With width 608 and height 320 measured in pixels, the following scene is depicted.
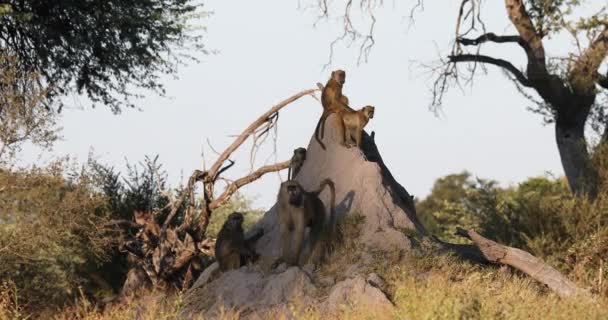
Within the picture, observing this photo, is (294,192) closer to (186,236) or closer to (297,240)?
(297,240)

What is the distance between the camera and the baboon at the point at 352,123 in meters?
12.8

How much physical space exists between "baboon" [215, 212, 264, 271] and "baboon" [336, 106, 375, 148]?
173 centimetres

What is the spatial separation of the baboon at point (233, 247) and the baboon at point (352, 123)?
5.66ft

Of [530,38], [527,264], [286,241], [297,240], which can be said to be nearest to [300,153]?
[286,241]

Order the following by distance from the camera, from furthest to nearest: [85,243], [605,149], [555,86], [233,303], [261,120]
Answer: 1. [555,86]
2. [605,149]
3. [85,243]
4. [261,120]
5. [233,303]

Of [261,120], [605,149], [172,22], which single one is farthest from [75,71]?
[605,149]

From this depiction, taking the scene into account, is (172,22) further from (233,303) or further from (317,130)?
(233,303)

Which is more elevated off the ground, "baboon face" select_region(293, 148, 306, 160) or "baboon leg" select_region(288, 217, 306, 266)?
"baboon face" select_region(293, 148, 306, 160)

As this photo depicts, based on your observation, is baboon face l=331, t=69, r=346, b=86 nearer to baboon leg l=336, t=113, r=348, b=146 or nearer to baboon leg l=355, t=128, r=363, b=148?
baboon leg l=336, t=113, r=348, b=146

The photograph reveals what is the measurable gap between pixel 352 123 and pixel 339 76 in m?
0.62

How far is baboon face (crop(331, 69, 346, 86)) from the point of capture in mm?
13031

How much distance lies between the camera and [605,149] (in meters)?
20.3

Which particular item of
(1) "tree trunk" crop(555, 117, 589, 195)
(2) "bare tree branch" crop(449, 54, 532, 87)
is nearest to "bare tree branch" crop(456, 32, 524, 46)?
(2) "bare tree branch" crop(449, 54, 532, 87)

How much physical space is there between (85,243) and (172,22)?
562 cm
